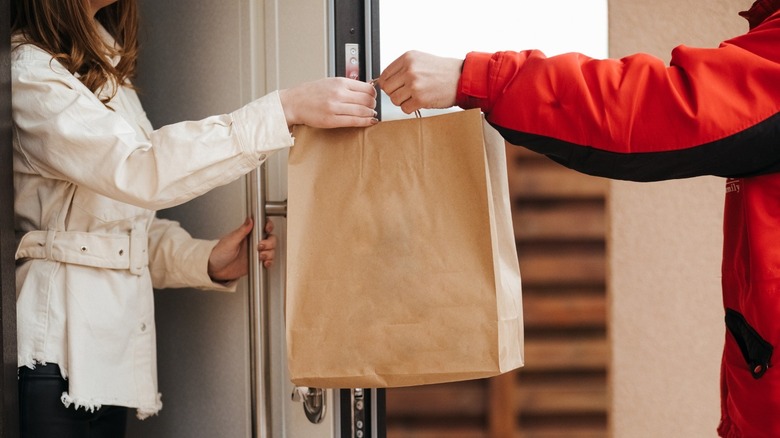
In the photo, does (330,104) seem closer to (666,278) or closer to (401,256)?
(401,256)

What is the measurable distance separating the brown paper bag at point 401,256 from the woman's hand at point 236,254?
0.27m

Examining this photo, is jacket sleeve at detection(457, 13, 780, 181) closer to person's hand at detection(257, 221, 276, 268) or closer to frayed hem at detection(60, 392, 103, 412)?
person's hand at detection(257, 221, 276, 268)

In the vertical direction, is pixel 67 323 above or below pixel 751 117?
below

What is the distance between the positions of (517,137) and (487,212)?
0.38 ft

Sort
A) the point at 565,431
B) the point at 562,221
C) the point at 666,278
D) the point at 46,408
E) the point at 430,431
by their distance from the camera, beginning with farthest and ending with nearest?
the point at 430,431 < the point at 565,431 < the point at 562,221 < the point at 666,278 < the point at 46,408

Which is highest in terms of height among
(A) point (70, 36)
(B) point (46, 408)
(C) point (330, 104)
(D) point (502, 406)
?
(A) point (70, 36)

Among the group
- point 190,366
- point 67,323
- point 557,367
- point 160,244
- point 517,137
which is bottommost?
point 557,367

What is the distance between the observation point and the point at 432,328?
102cm

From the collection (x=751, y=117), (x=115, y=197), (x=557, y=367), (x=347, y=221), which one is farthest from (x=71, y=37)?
(x=557, y=367)

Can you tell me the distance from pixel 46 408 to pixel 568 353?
2.51m

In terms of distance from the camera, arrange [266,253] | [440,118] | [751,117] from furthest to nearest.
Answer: [266,253] → [440,118] → [751,117]

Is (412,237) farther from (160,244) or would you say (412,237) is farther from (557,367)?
(557,367)

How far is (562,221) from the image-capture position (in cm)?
323

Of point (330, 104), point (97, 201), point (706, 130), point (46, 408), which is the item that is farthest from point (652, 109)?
point (46, 408)
